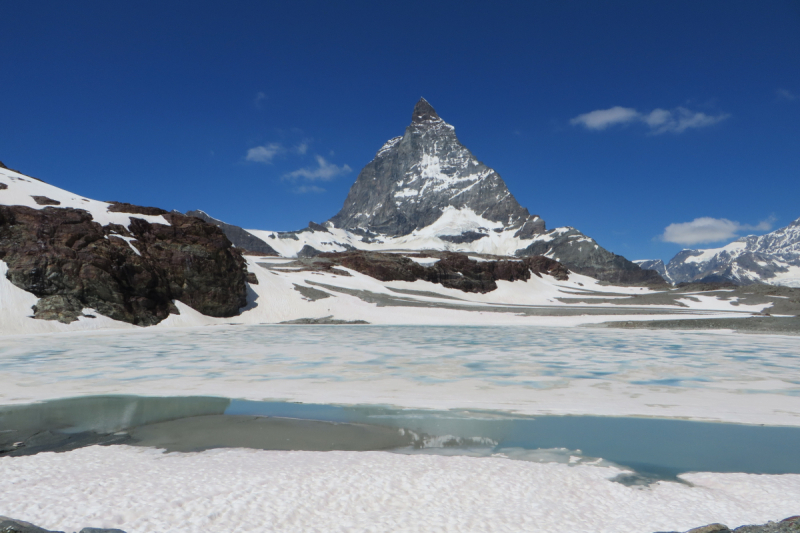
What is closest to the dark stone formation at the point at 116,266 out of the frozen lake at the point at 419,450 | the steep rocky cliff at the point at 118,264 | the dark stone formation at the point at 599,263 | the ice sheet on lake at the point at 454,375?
the steep rocky cliff at the point at 118,264

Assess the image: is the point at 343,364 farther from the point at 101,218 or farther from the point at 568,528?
the point at 101,218

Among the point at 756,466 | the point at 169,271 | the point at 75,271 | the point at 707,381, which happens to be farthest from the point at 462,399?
the point at 169,271

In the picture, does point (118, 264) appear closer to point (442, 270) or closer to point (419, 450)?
point (419, 450)

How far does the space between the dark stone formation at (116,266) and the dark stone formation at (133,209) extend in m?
1.53

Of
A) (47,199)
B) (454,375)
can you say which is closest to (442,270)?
(47,199)

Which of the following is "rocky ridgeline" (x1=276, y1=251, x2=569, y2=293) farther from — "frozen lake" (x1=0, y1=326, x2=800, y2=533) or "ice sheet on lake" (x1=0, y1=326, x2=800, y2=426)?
"frozen lake" (x1=0, y1=326, x2=800, y2=533)

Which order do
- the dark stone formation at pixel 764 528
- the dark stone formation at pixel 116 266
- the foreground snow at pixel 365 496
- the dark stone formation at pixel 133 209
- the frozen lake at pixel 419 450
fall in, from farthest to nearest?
the dark stone formation at pixel 133 209 → the dark stone formation at pixel 116 266 → the frozen lake at pixel 419 450 → the foreground snow at pixel 365 496 → the dark stone formation at pixel 764 528

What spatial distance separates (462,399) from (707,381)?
628 centimetres

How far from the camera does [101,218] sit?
37.9 metres

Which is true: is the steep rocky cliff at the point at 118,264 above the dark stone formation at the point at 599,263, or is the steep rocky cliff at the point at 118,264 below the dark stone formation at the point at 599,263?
below

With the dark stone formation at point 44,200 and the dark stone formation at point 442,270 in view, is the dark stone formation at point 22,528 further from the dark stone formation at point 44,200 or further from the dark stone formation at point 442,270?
the dark stone formation at point 442,270

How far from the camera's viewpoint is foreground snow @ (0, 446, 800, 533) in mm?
3736

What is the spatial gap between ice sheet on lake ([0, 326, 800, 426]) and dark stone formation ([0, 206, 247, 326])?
11122mm

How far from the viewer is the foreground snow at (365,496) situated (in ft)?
12.3
